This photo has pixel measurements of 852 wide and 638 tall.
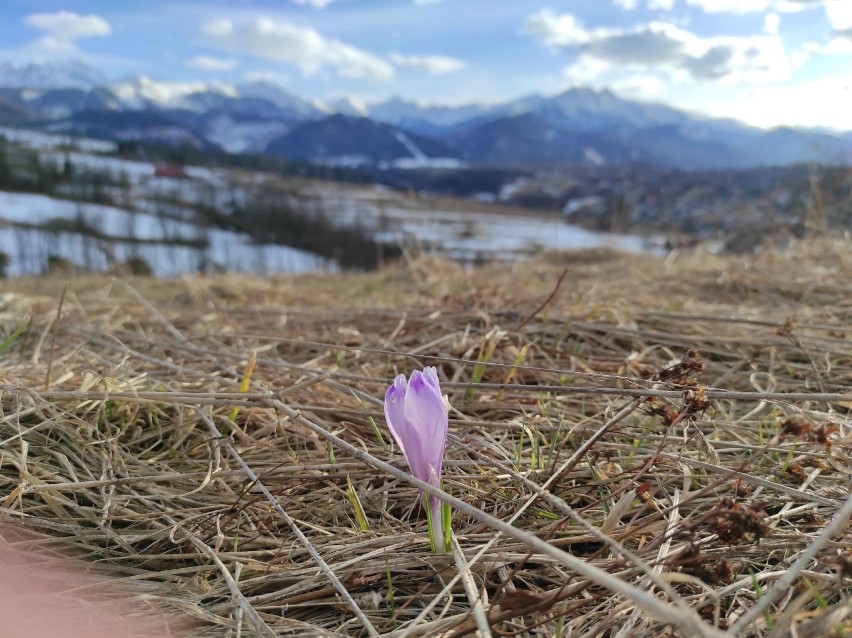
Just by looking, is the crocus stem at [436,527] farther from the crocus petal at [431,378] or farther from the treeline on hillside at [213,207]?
the treeline on hillside at [213,207]

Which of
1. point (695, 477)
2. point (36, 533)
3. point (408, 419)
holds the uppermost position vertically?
point (408, 419)

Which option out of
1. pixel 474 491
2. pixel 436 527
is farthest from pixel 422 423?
pixel 474 491

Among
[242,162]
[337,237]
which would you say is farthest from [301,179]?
[337,237]

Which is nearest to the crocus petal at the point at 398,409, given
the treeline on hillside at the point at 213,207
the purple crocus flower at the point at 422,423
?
the purple crocus flower at the point at 422,423

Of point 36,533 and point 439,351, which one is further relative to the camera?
point 439,351

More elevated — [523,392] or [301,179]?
[301,179]

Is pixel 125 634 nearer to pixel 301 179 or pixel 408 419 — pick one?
pixel 408 419

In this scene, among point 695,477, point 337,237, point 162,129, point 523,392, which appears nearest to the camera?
point 695,477

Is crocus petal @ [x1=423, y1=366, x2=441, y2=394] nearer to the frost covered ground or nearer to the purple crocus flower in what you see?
the purple crocus flower
